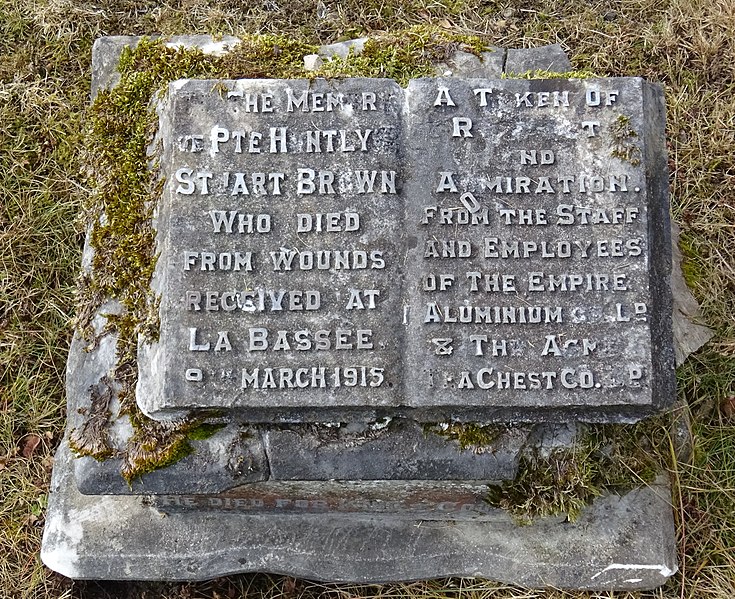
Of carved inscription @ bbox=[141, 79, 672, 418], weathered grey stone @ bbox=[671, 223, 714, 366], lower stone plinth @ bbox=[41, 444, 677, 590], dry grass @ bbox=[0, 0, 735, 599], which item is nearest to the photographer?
carved inscription @ bbox=[141, 79, 672, 418]

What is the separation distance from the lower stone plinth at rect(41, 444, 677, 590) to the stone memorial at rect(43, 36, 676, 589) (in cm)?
54

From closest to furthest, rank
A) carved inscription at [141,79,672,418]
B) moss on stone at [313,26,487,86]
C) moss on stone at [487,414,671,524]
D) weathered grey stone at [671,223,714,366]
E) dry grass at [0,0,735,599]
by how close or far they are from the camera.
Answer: carved inscription at [141,79,672,418] → moss on stone at [487,414,671,524] → moss on stone at [313,26,487,86] → dry grass at [0,0,735,599] → weathered grey stone at [671,223,714,366]

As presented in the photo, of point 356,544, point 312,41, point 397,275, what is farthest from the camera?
point 312,41

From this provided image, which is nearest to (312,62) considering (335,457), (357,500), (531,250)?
(531,250)

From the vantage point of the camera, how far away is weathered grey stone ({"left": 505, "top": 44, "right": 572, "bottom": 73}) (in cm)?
295

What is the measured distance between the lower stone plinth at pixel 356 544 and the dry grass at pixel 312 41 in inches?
5.2

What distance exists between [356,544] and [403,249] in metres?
1.34

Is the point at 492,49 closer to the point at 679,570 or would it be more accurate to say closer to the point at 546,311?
the point at 546,311

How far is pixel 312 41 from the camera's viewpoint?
361cm

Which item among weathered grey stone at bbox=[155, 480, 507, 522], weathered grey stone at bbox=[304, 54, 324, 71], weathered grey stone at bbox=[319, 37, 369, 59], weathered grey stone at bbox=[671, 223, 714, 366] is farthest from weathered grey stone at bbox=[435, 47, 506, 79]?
weathered grey stone at bbox=[155, 480, 507, 522]

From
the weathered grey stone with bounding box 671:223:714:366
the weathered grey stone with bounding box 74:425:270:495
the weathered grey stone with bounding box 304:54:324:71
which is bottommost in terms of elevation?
the weathered grey stone with bounding box 74:425:270:495

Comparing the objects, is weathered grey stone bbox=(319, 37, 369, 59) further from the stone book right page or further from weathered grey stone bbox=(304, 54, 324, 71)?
the stone book right page

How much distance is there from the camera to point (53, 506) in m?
2.92

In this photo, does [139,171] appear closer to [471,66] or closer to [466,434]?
[471,66]
